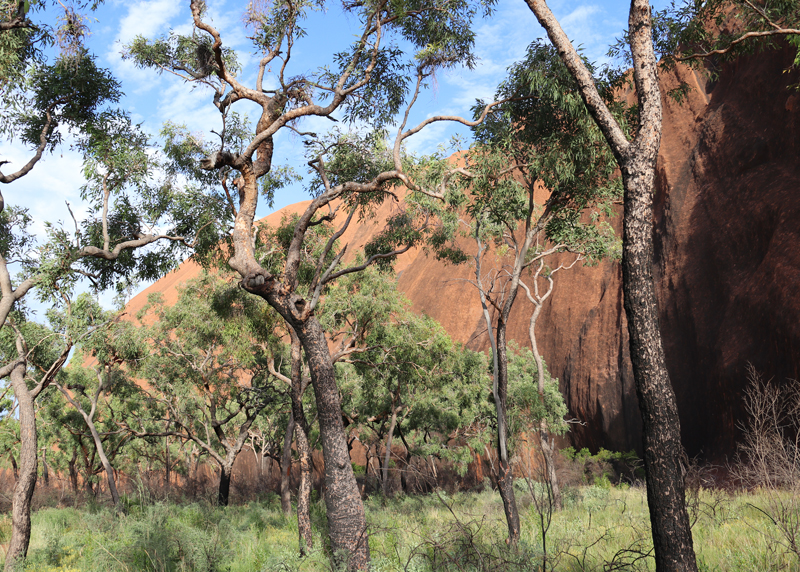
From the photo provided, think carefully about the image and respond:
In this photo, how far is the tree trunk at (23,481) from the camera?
32.9 ft

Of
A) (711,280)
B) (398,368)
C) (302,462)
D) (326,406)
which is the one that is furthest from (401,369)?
(711,280)

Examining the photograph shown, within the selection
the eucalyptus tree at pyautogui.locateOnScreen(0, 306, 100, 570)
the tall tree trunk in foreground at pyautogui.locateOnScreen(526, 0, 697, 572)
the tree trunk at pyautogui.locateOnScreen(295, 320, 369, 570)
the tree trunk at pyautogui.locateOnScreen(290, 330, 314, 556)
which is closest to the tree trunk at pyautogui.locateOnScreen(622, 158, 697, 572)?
the tall tree trunk in foreground at pyautogui.locateOnScreen(526, 0, 697, 572)

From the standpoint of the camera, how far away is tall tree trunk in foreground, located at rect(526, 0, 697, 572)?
16.1 feet

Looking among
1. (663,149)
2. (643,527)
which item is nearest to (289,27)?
(643,527)

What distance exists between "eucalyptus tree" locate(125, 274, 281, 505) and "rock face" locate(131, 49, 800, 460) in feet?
19.6

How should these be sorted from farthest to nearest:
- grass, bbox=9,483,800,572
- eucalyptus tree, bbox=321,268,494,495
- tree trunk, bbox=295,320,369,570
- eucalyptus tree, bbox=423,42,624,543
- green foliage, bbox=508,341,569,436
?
green foliage, bbox=508,341,569,436 < eucalyptus tree, bbox=321,268,494,495 < eucalyptus tree, bbox=423,42,624,543 < tree trunk, bbox=295,320,369,570 < grass, bbox=9,483,800,572

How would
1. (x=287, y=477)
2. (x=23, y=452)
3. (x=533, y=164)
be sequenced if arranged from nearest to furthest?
(x=23, y=452), (x=533, y=164), (x=287, y=477)

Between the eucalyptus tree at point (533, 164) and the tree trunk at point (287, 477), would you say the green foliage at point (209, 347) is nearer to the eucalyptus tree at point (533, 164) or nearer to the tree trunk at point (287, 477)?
the tree trunk at point (287, 477)

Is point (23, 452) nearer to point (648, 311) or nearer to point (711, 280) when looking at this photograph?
→ point (648, 311)

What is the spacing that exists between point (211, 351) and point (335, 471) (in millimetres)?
12692

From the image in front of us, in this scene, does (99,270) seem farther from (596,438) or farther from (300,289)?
(596,438)

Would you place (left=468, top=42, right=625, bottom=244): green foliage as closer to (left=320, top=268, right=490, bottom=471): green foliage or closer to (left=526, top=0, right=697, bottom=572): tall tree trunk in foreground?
(left=526, top=0, right=697, bottom=572): tall tree trunk in foreground

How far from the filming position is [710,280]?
24.6 metres

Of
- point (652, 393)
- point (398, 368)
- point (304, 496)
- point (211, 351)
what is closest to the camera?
point (652, 393)
